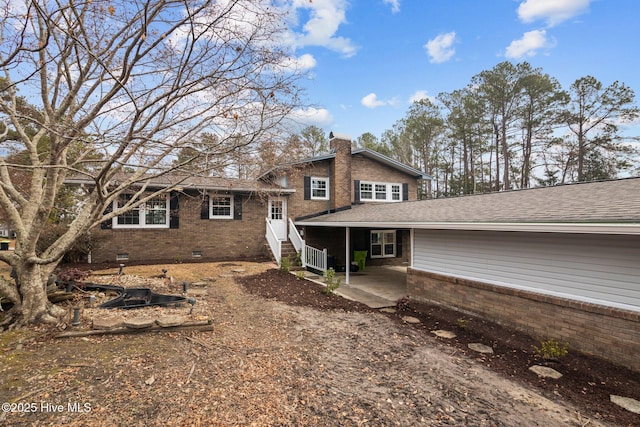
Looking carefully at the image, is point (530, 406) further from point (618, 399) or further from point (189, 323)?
point (189, 323)

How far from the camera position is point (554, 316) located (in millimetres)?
4984

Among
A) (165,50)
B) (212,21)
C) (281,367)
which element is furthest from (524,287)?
(165,50)

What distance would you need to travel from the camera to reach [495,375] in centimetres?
420

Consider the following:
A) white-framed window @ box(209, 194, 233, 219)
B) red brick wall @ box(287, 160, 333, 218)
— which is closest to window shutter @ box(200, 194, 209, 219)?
white-framed window @ box(209, 194, 233, 219)

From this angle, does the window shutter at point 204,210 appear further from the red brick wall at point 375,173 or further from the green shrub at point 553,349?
the green shrub at point 553,349

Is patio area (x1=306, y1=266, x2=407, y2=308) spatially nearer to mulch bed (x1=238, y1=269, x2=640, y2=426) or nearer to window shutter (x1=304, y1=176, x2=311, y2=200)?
mulch bed (x1=238, y1=269, x2=640, y2=426)

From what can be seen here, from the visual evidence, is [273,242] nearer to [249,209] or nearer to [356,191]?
[249,209]

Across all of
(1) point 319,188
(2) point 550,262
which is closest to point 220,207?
(1) point 319,188

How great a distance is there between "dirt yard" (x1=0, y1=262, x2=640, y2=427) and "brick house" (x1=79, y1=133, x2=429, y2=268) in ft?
21.4

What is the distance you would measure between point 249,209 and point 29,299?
31.3 ft

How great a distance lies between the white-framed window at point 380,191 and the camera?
1622 cm

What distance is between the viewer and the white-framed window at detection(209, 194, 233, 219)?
13797 mm

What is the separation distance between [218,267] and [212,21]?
30.4 ft

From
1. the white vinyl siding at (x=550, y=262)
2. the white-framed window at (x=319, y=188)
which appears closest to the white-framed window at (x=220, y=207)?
the white-framed window at (x=319, y=188)
